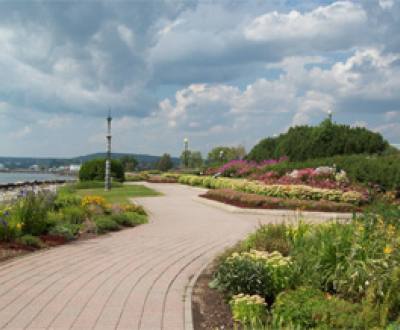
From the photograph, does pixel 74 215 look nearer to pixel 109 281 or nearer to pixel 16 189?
pixel 109 281

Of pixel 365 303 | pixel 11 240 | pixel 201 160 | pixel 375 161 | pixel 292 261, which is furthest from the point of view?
pixel 201 160

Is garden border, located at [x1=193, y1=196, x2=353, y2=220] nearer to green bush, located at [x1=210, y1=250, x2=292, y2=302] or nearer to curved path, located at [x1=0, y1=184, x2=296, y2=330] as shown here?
curved path, located at [x1=0, y1=184, x2=296, y2=330]

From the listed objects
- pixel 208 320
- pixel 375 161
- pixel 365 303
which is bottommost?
pixel 208 320

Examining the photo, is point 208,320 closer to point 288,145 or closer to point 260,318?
point 260,318

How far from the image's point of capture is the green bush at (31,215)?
8.68 metres

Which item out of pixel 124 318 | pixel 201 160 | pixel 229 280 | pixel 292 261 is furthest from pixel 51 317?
pixel 201 160

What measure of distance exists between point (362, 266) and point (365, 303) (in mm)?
607

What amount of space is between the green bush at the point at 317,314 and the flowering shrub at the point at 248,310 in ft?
0.49

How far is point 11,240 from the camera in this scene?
8156mm

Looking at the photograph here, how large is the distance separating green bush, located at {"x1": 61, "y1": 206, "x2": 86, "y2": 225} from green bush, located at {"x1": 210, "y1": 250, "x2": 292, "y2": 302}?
5.88 meters

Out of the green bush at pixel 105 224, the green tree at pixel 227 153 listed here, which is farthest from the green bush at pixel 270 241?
the green tree at pixel 227 153

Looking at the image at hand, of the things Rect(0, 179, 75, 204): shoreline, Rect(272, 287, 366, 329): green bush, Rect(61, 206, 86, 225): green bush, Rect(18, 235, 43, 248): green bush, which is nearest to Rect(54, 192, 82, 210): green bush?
Rect(0, 179, 75, 204): shoreline

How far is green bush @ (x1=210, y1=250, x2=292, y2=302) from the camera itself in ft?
16.9

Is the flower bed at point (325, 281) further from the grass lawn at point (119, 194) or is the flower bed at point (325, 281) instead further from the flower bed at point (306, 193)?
the grass lawn at point (119, 194)
